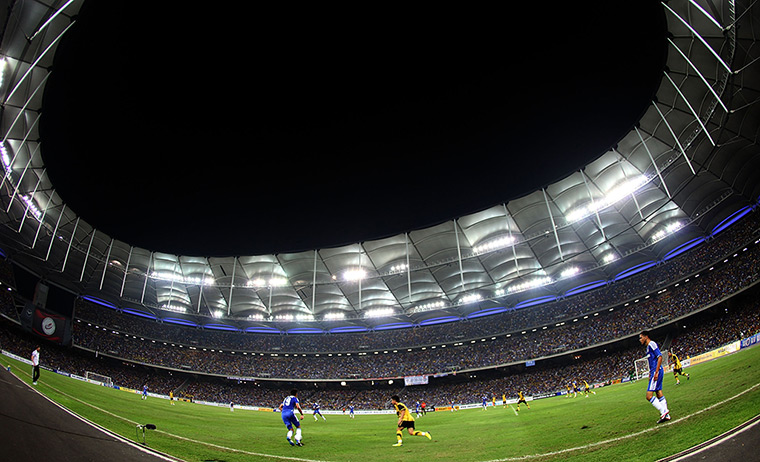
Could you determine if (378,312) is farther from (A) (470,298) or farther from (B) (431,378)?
(A) (470,298)

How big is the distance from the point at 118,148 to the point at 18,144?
8920mm

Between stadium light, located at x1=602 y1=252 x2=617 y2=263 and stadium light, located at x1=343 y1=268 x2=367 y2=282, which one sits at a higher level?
stadium light, located at x1=343 y1=268 x2=367 y2=282

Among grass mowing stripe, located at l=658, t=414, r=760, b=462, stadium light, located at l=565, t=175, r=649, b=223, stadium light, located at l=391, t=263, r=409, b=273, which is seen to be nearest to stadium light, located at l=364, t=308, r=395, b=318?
stadium light, located at l=391, t=263, r=409, b=273

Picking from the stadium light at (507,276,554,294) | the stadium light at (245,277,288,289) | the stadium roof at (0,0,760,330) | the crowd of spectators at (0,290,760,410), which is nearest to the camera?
the stadium roof at (0,0,760,330)

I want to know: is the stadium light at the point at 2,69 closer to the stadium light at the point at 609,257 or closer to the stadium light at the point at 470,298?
the stadium light at the point at 470,298

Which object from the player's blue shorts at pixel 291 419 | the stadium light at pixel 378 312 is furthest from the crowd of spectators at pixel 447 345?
the player's blue shorts at pixel 291 419

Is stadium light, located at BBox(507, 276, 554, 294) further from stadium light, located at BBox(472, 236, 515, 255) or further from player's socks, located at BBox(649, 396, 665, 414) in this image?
player's socks, located at BBox(649, 396, 665, 414)

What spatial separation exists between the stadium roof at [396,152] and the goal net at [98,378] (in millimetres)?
9824

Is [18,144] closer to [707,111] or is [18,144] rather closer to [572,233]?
[572,233]

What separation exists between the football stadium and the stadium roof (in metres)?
0.22

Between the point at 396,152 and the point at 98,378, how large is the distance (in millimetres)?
42971

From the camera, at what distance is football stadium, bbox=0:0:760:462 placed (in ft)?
50.1

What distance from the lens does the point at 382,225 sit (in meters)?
43.1

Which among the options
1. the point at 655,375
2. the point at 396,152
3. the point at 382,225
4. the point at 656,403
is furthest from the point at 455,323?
the point at 655,375
